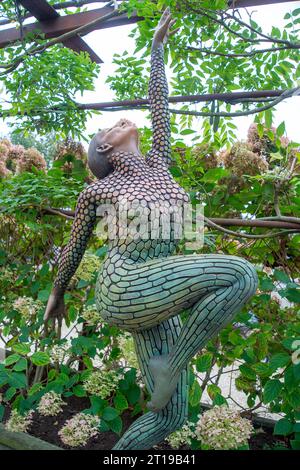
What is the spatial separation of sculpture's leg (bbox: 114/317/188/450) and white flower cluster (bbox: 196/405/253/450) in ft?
0.75

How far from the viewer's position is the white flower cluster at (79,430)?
5.45 ft

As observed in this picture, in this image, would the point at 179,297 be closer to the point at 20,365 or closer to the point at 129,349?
the point at 129,349

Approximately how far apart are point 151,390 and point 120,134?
78 cm

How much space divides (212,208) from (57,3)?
212 centimetres

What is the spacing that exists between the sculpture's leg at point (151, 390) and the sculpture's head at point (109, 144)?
53 centimetres

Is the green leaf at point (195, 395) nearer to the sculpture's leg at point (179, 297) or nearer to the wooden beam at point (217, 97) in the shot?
the sculpture's leg at point (179, 297)

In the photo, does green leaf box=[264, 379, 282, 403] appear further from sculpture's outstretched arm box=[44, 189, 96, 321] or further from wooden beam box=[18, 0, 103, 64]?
wooden beam box=[18, 0, 103, 64]

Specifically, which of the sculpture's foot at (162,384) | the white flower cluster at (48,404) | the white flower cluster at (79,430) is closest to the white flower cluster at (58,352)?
the white flower cluster at (48,404)

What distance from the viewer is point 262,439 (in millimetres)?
2025

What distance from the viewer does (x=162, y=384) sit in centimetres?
110

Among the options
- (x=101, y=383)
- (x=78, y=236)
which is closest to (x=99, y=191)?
(x=78, y=236)

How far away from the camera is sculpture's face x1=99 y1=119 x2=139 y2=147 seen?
132 centimetres

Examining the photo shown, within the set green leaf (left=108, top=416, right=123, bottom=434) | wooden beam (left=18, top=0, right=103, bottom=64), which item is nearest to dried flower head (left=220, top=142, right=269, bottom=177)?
green leaf (left=108, top=416, right=123, bottom=434)
